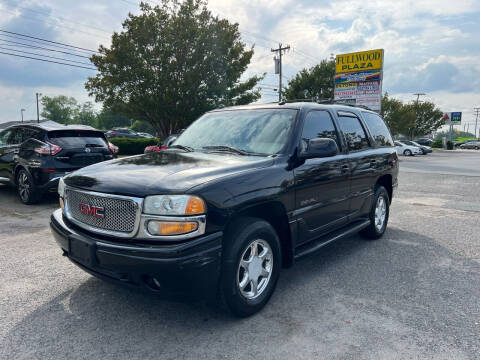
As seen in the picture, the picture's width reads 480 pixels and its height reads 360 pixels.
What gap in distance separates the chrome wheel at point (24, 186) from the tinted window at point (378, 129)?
645 cm

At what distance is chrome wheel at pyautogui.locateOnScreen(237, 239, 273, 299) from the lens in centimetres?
307

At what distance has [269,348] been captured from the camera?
2.68 m

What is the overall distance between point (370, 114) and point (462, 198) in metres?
5.41

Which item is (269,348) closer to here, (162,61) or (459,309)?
(459,309)

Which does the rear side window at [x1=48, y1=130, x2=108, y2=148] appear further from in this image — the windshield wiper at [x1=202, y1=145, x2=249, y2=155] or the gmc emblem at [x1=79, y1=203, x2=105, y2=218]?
the gmc emblem at [x1=79, y1=203, x2=105, y2=218]

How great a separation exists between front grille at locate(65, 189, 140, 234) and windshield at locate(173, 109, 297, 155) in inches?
54.1

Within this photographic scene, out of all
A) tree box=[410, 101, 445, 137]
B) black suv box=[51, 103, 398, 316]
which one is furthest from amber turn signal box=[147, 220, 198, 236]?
tree box=[410, 101, 445, 137]

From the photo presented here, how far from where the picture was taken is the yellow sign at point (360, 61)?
1024 inches

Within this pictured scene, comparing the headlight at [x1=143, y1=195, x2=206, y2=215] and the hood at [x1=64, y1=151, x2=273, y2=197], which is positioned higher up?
the hood at [x1=64, y1=151, x2=273, y2=197]

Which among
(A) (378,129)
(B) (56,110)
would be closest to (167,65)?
(A) (378,129)

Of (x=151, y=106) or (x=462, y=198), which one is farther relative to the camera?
(x=151, y=106)

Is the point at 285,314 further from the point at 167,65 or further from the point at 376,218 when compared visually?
the point at 167,65

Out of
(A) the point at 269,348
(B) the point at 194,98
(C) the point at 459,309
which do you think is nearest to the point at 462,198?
(C) the point at 459,309

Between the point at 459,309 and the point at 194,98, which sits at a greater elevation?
the point at 194,98
